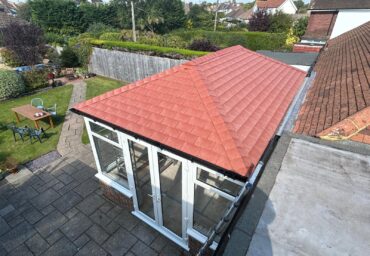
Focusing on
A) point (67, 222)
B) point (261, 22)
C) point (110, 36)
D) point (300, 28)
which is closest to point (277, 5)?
point (261, 22)

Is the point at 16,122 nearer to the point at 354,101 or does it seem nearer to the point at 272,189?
the point at 272,189

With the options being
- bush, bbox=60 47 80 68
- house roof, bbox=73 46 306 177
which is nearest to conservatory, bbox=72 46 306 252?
house roof, bbox=73 46 306 177

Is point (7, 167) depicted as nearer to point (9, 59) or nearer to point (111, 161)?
point (111, 161)

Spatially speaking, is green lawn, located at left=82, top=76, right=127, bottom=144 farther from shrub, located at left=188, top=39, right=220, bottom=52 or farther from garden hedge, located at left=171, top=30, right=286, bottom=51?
garden hedge, located at left=171, top=30, right=286, bottom=51

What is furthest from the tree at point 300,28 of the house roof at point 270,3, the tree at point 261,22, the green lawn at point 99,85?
the house roof at point 270,3

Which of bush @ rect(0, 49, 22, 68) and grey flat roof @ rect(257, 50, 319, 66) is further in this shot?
bush @ rect(0, 49, 22, 68)

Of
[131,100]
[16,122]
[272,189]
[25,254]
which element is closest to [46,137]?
[16,122]
